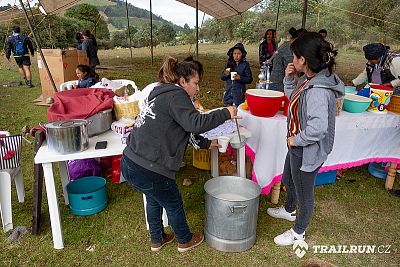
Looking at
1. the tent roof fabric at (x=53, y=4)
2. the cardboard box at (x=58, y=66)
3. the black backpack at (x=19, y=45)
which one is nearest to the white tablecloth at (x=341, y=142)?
the cardboard box at (x=58, y=66)

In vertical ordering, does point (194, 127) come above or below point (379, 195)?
above

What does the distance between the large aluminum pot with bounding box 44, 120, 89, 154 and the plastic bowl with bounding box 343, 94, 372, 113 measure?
2.35 metres

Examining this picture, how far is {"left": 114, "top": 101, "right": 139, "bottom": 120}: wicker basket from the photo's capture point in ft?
8.93

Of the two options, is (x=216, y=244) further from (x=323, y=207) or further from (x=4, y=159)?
(x=4, y=159)

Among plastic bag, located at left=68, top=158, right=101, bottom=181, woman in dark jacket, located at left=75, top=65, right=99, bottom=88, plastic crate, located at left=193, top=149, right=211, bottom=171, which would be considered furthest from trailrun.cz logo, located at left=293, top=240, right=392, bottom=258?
woman in dark jacket, located at left=75, top=65, right=99, bottom=88

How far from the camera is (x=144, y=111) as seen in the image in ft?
6.31

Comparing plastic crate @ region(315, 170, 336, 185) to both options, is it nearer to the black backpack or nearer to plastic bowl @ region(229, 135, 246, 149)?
plastic bowl @ region(229, 135, 246, 149)

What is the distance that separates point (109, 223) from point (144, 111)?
4.26ft

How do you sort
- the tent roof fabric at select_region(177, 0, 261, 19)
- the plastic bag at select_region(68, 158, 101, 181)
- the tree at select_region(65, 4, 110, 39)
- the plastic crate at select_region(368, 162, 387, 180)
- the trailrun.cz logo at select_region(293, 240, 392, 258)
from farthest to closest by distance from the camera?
the tree at select_region(65, 4, 110, 39) < the tent roof fabric at select_region(177, 0, 261, 19) < the plastic crate at select_region(368, 162, 387, 180) < the plastic bag at select_region(68, 158, 101, 181) < the trailrun.cz logo at select_region(293, 240, 392, 258)

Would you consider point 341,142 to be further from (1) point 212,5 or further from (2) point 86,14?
(2) point 86,14

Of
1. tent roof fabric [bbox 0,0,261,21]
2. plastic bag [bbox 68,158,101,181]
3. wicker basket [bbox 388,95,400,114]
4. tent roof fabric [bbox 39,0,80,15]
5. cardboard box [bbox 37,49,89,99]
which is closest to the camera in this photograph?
wicker basket [bbox 388,95,400,114]

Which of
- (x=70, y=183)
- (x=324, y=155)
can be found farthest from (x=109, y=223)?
(x=324, y=155)

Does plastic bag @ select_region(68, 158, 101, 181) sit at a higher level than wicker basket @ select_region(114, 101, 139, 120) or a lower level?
lower

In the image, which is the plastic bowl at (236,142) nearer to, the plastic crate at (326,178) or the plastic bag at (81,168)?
the plastic crate at (326,178)
